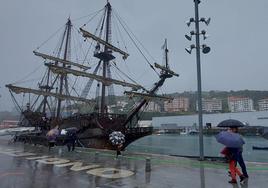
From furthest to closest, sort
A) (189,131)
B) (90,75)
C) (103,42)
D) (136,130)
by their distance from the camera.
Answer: (189,131) → (103,42) → (136,130) → (90,75)

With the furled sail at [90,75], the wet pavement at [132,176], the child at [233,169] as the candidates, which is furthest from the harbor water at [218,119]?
the child at [233,169]

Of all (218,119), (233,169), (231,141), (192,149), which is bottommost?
(192,149)

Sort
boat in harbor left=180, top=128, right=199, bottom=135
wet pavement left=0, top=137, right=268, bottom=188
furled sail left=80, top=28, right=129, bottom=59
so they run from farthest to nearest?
boat in harbor left=180, top=128, right=199, bottom=135
furled sail left=80, top=28, right=129, bottom=59
wet pavement left=0, top=137, right=268, bottom=188

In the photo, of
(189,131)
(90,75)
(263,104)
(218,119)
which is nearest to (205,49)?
(90,75)

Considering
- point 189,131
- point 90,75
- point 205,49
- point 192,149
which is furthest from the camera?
point 189,131

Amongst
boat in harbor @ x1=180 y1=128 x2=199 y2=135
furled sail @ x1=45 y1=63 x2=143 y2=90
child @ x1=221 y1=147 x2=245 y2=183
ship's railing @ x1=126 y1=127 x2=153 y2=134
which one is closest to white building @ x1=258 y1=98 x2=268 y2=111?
boat in harbor @ x1=180 y1=128 x2=199 y2=135

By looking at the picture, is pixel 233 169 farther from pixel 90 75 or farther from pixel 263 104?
pixel 263 104

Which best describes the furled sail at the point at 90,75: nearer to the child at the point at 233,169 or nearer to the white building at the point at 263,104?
the child at the point at 233,169

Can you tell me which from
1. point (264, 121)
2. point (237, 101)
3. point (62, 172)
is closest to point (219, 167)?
point (62, 172)

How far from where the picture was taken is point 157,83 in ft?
115

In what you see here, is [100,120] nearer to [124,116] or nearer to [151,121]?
[124,116]

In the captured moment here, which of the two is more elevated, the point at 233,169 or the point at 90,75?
the point at 90,75

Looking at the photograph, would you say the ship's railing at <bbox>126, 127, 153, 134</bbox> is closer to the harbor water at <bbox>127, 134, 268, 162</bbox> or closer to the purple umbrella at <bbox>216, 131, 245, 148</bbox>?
the harbor water at <bbox>127, 134, 268, 162</bbox>

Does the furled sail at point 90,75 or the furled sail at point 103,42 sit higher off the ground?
the furled sail at point 103,42
